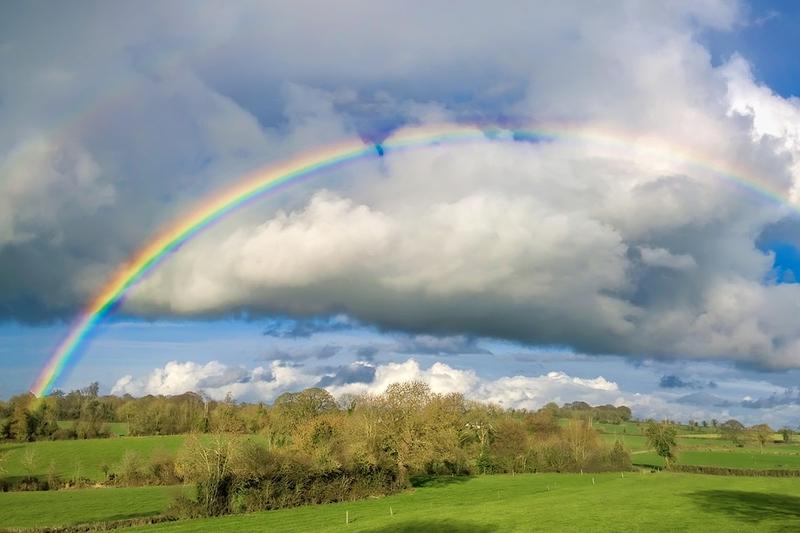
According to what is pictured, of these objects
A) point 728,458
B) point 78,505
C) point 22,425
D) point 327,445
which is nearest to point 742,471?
point 728,458

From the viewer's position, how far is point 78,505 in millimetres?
62594

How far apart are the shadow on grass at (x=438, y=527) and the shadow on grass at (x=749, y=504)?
48.6ft

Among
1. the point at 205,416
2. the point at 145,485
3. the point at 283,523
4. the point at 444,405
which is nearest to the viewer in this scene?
the point at 283,523

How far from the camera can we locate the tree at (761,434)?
536 ft

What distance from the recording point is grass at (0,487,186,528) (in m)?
54.2

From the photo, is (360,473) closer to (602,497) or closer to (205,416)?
(602,497)

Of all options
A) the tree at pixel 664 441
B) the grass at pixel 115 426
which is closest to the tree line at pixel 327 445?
the grass at pixel 115 426

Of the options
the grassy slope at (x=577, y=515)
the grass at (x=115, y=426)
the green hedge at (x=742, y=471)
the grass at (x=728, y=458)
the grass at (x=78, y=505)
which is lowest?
the grass at (x=728, y=458)

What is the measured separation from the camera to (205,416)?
130 metres

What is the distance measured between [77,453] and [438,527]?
294 feet

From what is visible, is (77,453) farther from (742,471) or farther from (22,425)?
(742,471)

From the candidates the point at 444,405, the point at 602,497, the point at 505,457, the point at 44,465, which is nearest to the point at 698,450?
the point at 505,457

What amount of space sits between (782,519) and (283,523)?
34150mm

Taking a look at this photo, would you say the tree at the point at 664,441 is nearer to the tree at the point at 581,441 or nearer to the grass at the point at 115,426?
the tree at the point at 581,441
